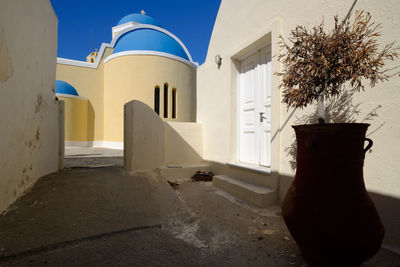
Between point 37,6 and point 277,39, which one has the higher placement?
point 37,6

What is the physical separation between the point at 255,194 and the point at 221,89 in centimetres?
245

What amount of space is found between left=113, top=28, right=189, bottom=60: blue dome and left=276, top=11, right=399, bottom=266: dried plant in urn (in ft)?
40.1

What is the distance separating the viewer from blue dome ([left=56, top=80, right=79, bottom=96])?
11.8 metres

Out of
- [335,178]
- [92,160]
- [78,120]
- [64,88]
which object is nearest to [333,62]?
[335,178]

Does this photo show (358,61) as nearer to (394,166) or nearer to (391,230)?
(394,166)

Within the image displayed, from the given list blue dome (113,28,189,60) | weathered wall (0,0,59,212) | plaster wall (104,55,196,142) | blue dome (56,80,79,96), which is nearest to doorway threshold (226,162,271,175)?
weathered wall (0,0,59,212)

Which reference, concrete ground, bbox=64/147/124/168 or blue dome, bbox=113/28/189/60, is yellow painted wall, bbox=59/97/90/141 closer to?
blue dome, bbox=113/28/189/60

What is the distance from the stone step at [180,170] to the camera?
14.7ft

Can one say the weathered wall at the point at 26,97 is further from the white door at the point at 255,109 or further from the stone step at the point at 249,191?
the white door at the point at 255,109

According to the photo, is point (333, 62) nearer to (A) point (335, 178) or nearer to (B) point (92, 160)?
(A) point (335, 178)

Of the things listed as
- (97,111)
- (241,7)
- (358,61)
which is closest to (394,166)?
(358,61)

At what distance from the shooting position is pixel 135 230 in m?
2.20

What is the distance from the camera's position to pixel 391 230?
1.81 meters

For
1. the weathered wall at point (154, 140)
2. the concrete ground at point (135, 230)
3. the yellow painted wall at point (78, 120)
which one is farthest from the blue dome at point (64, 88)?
the concrete ground at point (135, 230)
